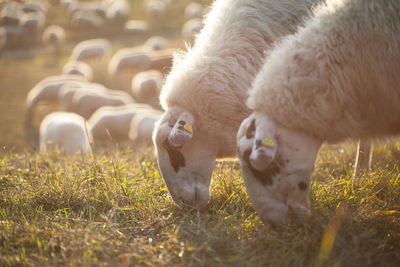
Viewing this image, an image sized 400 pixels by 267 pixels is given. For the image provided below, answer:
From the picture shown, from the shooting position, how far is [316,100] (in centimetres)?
179

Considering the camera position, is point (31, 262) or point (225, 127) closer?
point (31, 262)

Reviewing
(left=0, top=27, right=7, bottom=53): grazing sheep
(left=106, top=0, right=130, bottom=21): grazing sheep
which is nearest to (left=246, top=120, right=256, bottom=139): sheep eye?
(left=0, top=27, right=7, bottom=53): grazing sheep

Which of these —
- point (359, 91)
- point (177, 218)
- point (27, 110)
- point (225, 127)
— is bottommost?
point (27, 110)

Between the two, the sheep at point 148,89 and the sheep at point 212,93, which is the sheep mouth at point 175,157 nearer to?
the sheep at point 212,93

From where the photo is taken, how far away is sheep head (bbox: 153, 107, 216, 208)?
2367mm

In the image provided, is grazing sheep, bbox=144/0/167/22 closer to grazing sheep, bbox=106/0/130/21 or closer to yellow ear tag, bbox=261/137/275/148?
grazing sheep, bbox=106/0/130/21

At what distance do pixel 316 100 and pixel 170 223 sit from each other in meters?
1.08

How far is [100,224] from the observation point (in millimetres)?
2141

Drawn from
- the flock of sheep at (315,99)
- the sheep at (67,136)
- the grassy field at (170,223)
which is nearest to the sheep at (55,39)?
the sheep at (67,136)

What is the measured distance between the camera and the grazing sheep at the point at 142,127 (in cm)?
609

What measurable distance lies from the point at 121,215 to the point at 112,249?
473mm

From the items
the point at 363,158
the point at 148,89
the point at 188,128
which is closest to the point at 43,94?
the point at 148,89

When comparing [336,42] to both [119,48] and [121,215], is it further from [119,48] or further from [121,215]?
[119,48]

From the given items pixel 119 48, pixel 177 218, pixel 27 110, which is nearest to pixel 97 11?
pixel 119 48
